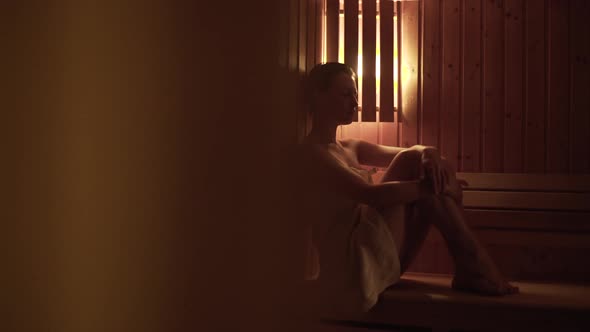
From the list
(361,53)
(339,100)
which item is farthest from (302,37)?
(361,53)

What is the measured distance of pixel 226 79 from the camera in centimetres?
127

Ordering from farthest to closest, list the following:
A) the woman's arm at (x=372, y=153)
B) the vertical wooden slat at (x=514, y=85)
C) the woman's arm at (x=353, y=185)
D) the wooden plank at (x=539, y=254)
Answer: the vertical wooden slat at (x=514, y=85) → the wooden plank at (x=539, y=254) → the woman's arm at (x=372, y=153) → the woman's arm at (x=353, y=185)

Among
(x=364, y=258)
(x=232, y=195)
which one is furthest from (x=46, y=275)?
(x=364, y=258)

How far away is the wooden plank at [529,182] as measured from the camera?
2.54 meters

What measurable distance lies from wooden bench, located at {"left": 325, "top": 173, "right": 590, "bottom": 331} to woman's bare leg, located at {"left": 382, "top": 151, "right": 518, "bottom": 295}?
8 centimetres

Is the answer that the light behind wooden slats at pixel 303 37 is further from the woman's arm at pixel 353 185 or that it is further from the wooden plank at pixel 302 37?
the woman's arm at pixel 353 185

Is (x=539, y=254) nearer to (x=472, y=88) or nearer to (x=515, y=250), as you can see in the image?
(x=515, y=250)

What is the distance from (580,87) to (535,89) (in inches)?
8.2

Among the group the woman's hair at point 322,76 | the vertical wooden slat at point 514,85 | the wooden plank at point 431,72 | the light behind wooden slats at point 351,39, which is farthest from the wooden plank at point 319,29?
the vertical wooden slat at point 514,85

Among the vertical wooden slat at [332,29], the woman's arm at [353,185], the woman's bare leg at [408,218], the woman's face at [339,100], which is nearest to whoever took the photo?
the woman's arm at [353,185]

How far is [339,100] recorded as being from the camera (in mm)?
2129

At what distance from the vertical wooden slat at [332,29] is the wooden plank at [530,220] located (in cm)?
103

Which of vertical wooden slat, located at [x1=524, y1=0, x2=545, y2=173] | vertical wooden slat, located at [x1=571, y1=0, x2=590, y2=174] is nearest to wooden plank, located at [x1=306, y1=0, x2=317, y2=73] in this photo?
vertical wooden slat, located at [x1=524, y1=0, x2=545, y2=173]

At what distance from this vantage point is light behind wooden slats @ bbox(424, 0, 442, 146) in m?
2.77
